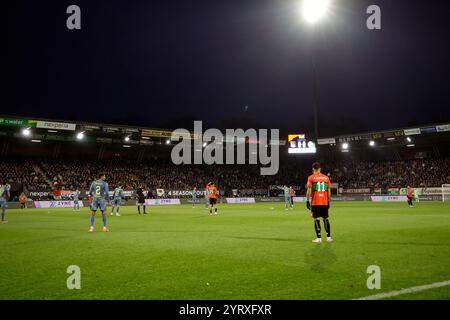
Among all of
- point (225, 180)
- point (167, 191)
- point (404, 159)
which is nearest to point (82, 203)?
point (167, 191)

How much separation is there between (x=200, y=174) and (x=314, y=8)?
44.8m

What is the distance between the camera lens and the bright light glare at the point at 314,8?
30777mm

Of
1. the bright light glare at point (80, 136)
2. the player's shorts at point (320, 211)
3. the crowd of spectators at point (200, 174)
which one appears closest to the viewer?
the player's shorts at point (320, 211)

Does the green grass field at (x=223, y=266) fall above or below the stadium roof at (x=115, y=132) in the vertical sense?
below

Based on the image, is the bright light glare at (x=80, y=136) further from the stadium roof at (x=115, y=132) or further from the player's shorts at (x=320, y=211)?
the player's shorts at (x=320, y=211)

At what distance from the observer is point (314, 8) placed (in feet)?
102

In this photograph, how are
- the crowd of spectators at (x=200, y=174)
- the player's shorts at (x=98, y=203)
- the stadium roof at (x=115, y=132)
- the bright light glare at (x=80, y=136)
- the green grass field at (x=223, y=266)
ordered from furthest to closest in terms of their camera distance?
1. the bright light glare at (x=80, y=136)
2. the crowd of spectators at (x=200, y=174)
3. the stadium roof at (x=115, y=132)
4. the player's shorts at (x=98, y=203)
5. the green grass field at (x=223, y=266)

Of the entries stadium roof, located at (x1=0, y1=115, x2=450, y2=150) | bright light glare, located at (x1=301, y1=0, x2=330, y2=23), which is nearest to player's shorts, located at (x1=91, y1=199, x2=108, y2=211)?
bright light glare, located at (x1=301, y1=0, x2=330, y2=23)

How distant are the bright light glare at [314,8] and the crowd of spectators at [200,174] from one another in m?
36.8

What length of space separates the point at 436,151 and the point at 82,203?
195ft

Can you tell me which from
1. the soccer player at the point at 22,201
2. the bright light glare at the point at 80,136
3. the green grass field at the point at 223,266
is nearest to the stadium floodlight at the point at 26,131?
the bright light glare at the point at 80,136

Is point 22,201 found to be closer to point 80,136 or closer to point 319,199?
point 80,136

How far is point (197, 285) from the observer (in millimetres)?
6520
